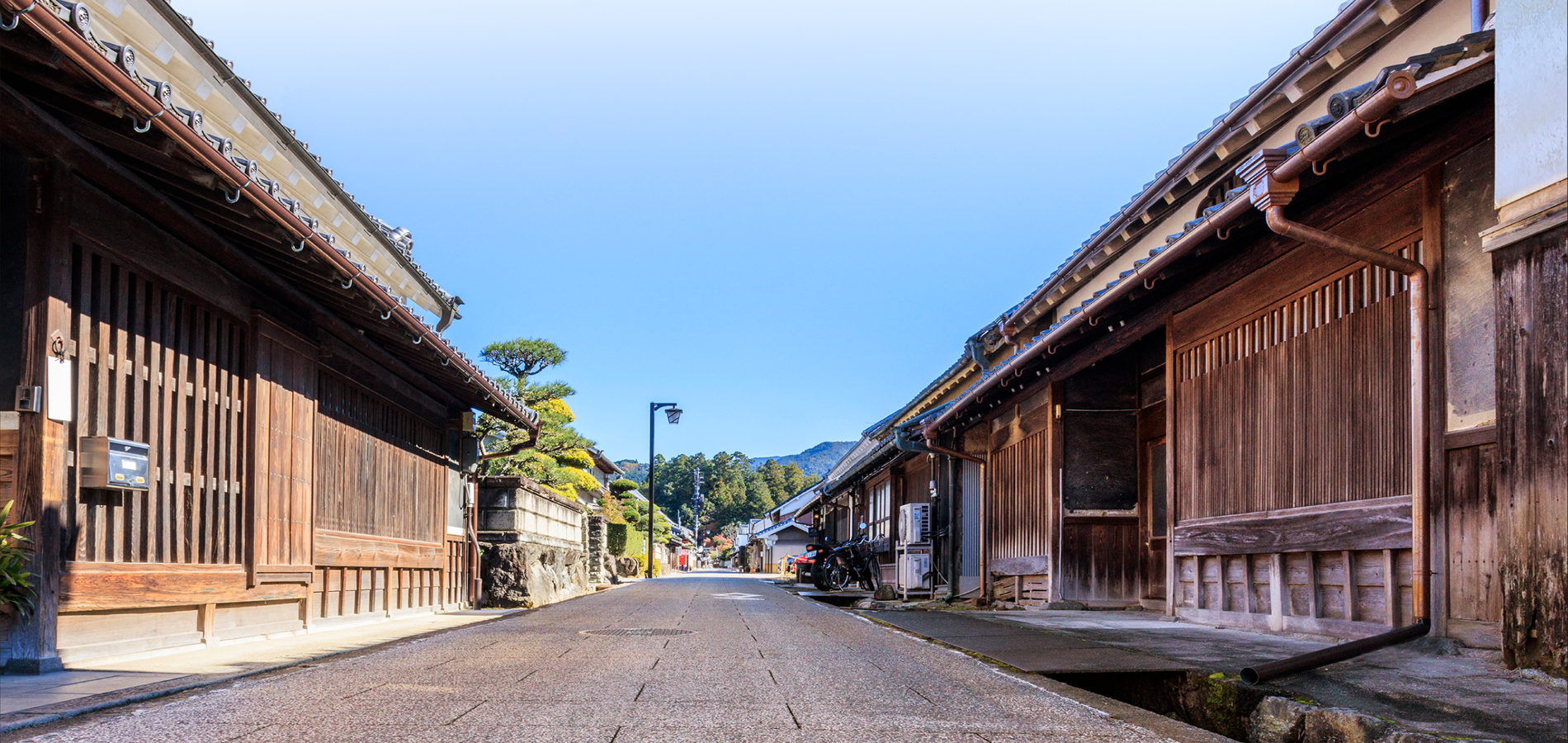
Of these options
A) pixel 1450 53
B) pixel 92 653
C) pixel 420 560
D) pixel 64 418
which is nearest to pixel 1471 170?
pixel 1450 53

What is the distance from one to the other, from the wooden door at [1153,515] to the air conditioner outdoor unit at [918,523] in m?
8.47

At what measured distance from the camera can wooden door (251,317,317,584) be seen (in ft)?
33.6

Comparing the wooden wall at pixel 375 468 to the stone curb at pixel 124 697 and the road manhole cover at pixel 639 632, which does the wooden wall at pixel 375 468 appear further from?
the stone curb at pixel 124 697

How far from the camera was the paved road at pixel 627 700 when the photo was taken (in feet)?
16.5

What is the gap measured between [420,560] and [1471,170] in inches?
562

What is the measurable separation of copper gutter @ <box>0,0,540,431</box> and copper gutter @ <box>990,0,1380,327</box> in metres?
8.89

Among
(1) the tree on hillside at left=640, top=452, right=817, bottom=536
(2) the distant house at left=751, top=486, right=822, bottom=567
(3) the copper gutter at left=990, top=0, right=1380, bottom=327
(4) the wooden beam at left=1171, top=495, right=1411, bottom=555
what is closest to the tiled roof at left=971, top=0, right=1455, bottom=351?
(3) the copper gutter at left=990, top=0, right=1380, bottom=327

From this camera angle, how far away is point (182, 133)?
649 cm

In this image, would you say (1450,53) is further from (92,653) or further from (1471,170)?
(92,653)

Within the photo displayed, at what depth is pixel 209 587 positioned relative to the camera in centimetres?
910

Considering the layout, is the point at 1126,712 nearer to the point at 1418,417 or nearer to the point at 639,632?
the point at 1418,417

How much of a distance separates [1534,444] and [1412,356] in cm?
155

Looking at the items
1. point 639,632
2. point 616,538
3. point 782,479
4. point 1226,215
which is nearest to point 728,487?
point 782,479

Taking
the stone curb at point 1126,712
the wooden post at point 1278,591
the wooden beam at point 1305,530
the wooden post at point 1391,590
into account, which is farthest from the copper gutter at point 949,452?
the wooden post at point 1391,590
